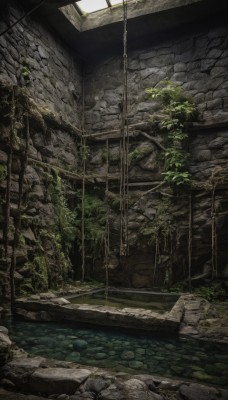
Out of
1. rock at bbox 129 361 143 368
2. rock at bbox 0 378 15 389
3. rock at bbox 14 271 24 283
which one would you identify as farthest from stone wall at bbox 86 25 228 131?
rock at bbox 0 378 15 389

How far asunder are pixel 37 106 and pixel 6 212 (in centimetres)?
264

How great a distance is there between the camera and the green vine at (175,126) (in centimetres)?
724

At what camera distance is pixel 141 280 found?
7305mm

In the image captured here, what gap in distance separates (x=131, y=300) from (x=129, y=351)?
85.2 inches

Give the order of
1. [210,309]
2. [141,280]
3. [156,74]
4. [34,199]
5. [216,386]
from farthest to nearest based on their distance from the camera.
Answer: [156,74] < [141,280] < [34,199] < [210,309] < [216,386]

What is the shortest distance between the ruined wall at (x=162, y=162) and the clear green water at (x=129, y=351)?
3.23m

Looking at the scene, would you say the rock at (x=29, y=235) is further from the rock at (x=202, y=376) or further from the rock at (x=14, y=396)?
the rock at (x=202, y=376)

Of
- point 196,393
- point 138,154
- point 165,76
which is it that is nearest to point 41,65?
point 138,154

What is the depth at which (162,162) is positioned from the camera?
7.72 meters

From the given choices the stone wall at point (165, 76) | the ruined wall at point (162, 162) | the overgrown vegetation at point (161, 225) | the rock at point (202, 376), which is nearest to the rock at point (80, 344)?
the rock at point (202, 376)

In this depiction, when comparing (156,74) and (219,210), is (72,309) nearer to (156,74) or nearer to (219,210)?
(219,210)

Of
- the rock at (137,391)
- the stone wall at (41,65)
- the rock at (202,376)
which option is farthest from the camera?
the stone wall at (41,65)

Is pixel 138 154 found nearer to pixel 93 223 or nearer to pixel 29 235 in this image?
pixel 93 223

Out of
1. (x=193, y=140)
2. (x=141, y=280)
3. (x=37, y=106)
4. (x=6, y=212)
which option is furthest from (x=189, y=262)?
(x=37, y=106)
